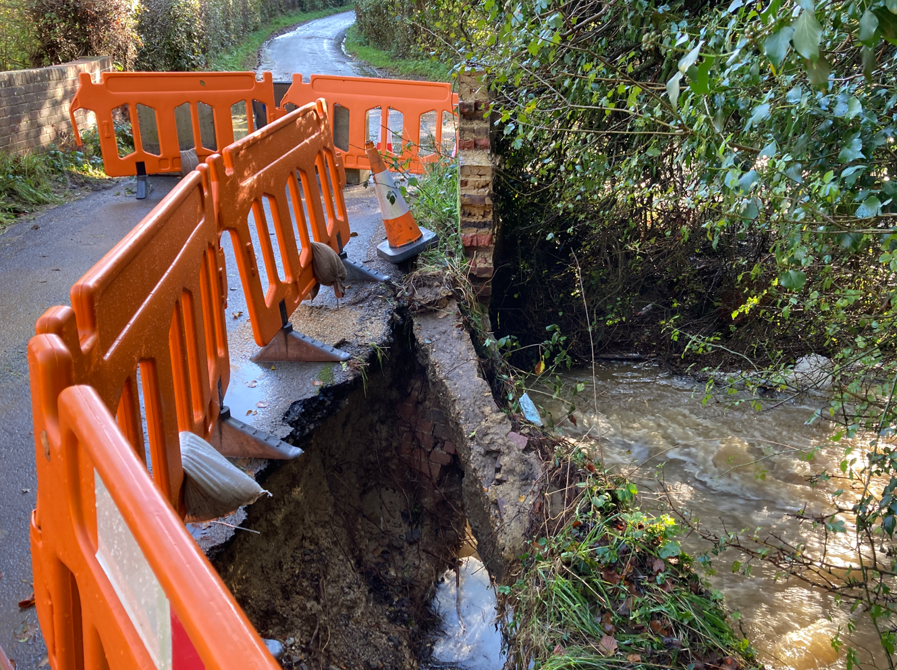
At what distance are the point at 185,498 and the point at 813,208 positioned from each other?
7.96 feet

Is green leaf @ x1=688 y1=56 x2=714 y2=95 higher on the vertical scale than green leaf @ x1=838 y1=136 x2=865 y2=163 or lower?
higher

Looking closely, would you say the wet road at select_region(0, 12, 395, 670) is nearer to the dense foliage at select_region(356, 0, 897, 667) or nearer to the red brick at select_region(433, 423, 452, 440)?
the red brick at select_region(433, 423, 452, 440)

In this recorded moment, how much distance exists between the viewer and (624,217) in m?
5.83

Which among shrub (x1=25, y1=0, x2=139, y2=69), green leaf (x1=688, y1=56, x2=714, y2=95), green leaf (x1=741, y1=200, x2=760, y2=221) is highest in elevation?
shrub (x1=25, y1=0, x2=139, y2=69)

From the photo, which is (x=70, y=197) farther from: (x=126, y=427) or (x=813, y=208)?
(x=813, y=208)

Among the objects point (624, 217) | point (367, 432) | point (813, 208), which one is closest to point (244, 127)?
point (624, 217)

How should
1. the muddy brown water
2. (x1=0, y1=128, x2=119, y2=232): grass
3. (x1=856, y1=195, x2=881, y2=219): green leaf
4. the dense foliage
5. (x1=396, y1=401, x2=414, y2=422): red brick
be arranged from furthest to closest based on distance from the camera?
(x1=0, y1=128, x2=119, y2=232): grass < (x1=396, y1=401, x2=414, y2=422): red brick < the muddy brown water < the dense foliage < (x1=856, y1=195, x2=881, y2=219): green leaf

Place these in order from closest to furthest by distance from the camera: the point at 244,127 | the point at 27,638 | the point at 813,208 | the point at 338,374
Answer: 1. the point at 813,208
2. the point at 27,638
3. the point at 338,374
4. the point at 244,127

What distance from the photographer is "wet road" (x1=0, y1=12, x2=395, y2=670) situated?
262 centimetres

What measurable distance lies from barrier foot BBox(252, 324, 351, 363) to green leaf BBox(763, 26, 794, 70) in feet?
9.91

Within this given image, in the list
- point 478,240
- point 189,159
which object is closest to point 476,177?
point 478,240

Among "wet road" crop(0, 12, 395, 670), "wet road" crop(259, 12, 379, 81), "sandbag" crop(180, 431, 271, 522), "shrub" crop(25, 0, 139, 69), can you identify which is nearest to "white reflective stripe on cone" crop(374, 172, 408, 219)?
"wet road" crop(0, 12, 395, 670)

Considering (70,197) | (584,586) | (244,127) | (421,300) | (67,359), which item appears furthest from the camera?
(244,127)

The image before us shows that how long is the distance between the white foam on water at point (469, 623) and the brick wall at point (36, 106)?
707cm
